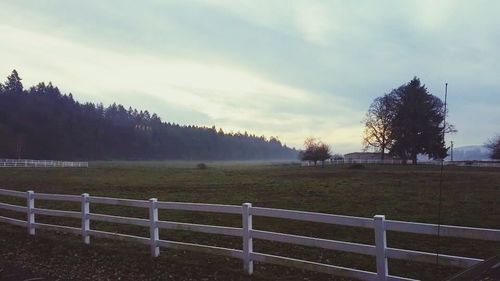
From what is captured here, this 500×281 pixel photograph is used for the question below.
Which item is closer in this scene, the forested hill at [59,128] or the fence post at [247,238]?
the fence post at [247,238]

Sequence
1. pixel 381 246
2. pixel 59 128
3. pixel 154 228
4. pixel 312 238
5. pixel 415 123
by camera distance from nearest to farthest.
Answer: pixel 381 246
pixel 312 238
pixel 154 228
pixel 415 123
pixel 59 128

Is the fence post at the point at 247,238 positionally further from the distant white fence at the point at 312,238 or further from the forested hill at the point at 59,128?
the forested hill at the point at 59,128

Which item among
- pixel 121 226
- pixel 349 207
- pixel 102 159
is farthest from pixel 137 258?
pixel 102 159

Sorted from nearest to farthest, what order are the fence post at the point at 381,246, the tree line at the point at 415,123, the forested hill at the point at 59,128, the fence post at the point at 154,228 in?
the fence post at the point at 381,246
the fence post at the point at 154,228
the tree line at the point at 415,123
the forested hill at the point at 59,128

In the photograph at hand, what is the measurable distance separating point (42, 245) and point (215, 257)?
180 inches

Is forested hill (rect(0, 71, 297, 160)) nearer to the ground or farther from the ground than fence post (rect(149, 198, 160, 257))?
farther from the ground

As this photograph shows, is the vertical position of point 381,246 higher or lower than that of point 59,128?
lower

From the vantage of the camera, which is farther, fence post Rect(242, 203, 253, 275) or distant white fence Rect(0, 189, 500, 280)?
fence post Rect(242, 203, 253, 275)

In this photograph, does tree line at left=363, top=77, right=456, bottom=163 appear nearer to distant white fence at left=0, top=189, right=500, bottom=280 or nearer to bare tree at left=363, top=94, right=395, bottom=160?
bare tree at left=363, top=94, right=395, bottom=160

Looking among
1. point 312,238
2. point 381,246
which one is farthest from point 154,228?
point 381,246

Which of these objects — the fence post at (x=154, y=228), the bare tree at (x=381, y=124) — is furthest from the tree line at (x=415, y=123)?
the fence post at (x=154, y=228)

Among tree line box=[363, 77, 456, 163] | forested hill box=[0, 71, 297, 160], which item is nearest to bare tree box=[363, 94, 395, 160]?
tree line box=[363, 77, 456, 163]

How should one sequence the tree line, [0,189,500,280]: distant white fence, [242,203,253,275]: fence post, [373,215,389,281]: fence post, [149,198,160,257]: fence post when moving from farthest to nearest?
the tree line, [149,198,160,257]: fence post, [242,203,253,275]: fence post, [373,215,389,281]: fence post, [0,189,500,280]: distant white fence

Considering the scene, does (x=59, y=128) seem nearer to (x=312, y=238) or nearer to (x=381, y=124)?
(x=381, y=124)
